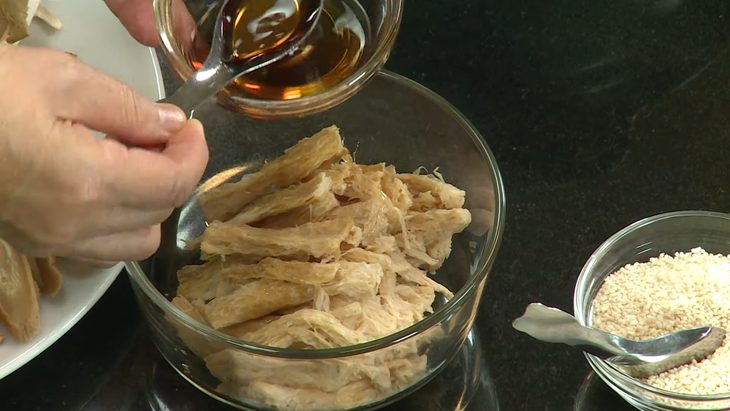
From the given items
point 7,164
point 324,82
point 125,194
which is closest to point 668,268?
point 324,82

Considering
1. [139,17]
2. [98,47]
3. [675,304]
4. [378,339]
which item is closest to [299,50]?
[139,17]

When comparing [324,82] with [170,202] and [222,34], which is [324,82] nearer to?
[222,34]

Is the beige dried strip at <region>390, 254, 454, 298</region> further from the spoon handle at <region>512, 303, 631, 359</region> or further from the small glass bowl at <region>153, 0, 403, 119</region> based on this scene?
the small glass bowl at <region>153, 0, 403, 119</region>

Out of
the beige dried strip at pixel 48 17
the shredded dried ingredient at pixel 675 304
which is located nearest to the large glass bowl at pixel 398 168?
the shredded dried ingredient at pixel 675 304

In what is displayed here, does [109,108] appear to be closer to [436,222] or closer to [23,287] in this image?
[23,287]

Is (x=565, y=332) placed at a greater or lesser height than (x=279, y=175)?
lesser

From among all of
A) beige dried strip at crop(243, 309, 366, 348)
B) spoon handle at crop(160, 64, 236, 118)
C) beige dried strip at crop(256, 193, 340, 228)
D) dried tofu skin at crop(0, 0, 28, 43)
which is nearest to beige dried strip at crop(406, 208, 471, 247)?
beige dried strip at crop(256, 193, 340, 228)
